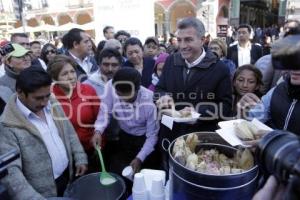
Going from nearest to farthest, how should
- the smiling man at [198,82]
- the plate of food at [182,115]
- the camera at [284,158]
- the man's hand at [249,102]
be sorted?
the camera at [284,158] → the plate of food at [182,115] → the man's hand at [249,102] → the smiling man at [198,82]

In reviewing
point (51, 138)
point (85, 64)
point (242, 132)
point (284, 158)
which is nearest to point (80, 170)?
point (51, 138)

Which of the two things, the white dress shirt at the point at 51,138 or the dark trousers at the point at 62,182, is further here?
the dark trousers at the point at 62,182

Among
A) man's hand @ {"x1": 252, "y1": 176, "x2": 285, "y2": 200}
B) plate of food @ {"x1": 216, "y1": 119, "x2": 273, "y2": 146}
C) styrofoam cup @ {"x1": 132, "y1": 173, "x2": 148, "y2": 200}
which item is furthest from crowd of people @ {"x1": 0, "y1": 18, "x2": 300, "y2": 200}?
man's hand @ {"x1": 252, "y1": 176, "x2": 285, "y2": 200}

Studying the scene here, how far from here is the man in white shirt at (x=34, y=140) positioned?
4.84 feet

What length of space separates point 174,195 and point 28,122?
0.97 meters

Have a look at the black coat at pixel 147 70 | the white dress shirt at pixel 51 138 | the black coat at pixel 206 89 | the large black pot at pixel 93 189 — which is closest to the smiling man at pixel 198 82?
the black coat at pixel 206 89

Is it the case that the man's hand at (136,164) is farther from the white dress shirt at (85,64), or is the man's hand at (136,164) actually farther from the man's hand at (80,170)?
the white dress shirt at (85,64)

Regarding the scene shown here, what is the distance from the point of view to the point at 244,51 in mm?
4383

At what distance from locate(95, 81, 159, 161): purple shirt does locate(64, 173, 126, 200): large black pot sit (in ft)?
1.28

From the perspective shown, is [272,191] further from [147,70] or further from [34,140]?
[147,70]

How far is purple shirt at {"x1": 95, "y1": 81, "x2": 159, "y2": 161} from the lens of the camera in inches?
83.0

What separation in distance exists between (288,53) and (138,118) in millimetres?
1563

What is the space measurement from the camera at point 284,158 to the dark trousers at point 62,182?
142cm

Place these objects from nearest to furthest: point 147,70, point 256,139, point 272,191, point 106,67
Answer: point 272,191 → point 256,139 → point 106,67 → point 147,70
